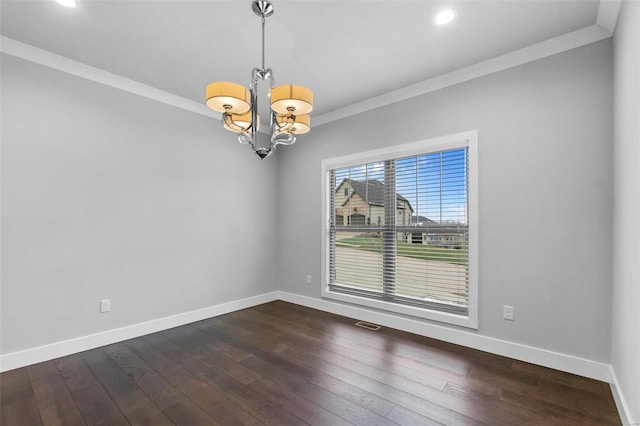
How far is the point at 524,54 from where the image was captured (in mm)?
2580

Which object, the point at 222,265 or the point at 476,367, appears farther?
the point at 222,265

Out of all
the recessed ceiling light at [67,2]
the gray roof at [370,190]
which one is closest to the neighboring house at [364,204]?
the gray roof at [370,190]

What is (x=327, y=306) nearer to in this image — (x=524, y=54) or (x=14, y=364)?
(x=14, y=364)

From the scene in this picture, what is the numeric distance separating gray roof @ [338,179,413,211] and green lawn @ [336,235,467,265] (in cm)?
48

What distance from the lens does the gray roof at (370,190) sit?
367 centimetres

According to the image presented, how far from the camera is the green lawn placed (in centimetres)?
302

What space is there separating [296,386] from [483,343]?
1.82m

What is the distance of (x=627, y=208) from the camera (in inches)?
69.9

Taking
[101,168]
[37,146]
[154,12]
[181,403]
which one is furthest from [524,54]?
[37,146]

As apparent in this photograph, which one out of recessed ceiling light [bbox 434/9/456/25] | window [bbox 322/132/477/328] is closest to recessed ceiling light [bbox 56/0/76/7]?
recessed ceiling light [bbox 434/9/456/25]

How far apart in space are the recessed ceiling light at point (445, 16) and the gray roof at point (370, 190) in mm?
1784

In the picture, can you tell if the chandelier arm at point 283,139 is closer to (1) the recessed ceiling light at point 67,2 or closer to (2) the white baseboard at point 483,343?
(1) the recessed ceiling light at point 67,2

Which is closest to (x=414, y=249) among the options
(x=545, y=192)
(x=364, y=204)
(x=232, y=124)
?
(x=364, y=204)

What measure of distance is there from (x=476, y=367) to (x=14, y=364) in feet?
12.6
